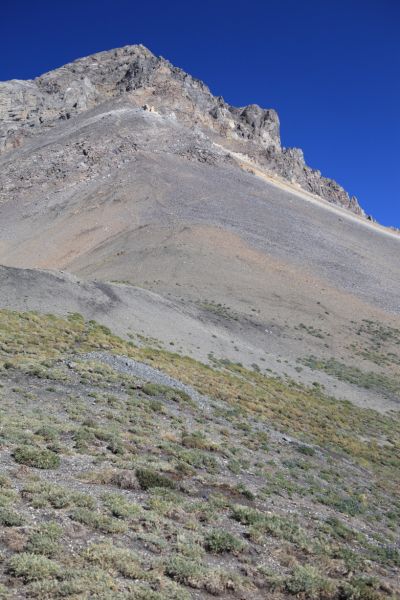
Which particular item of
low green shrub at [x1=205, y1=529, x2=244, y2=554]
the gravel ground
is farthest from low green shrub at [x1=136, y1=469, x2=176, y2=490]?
the gravel ground

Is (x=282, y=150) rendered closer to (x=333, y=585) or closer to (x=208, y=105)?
(x=208, y=105)

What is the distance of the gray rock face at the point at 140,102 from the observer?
122 meters

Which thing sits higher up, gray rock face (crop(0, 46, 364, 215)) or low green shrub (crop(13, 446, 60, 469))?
gray rock face (crop(0, 46, 364, 215))

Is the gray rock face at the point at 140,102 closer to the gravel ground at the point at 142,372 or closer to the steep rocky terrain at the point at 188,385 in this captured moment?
the steep rocky terrain at the point at 188,385

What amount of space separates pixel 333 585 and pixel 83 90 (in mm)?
139007

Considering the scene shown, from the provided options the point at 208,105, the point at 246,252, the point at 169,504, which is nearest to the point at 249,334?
the point at 246,252

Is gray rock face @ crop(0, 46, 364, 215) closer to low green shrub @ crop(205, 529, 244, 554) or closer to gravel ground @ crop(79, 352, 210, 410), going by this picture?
gravel ground @ crop(79, 352, 210, 410)

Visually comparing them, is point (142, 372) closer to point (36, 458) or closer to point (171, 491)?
point (171, 491)

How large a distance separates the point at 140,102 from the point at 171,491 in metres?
122

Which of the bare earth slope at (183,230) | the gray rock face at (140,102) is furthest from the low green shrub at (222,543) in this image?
the gray rock face at (140,102)

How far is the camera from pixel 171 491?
39.1 ft

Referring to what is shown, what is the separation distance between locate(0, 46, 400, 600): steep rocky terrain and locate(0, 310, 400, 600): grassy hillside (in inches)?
2.3

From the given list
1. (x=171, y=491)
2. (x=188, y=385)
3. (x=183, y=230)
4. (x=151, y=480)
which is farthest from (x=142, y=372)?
(x=183, y=230)

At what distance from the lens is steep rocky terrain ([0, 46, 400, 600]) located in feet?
30.2
